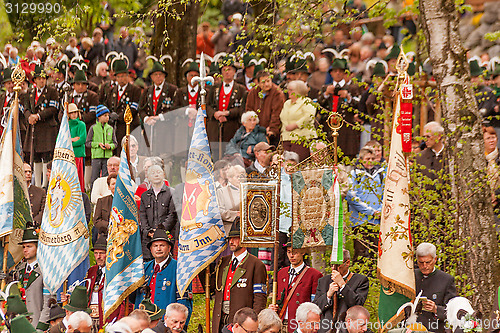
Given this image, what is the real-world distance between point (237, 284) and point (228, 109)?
213 inches

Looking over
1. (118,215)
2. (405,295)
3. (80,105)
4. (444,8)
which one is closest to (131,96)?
(80,105)

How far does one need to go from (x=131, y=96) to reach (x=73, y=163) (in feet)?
15.0

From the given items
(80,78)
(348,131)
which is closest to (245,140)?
(348,131)

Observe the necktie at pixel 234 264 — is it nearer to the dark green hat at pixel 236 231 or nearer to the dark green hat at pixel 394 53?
the dark green hat at pixel 236 231

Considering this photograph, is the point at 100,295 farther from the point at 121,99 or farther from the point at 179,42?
the point at 179,42

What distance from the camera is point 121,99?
16.5m

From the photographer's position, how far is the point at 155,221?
12.2 metres

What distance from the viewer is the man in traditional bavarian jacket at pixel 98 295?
1116 centimetres

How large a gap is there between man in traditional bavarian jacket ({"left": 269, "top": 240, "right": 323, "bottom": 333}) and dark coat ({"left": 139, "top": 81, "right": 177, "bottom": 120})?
6.06 m

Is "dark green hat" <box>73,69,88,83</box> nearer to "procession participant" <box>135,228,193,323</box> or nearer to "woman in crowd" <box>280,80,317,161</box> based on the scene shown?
"woman in crowd" <box>280,80,317,161</box>

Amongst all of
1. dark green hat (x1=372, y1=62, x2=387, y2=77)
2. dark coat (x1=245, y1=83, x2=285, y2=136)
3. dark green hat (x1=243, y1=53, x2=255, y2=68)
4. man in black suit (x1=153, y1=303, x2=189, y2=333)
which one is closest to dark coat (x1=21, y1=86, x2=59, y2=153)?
dark green hat (x1=243, y1=53, x2=255, y2=68)

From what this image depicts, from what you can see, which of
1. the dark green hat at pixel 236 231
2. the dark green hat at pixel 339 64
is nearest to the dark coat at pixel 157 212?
the dark green hat at pixel 236 231

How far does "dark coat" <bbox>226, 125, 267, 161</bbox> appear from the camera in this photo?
14086mm

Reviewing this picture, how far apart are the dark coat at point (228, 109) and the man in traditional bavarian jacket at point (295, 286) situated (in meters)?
5.12
